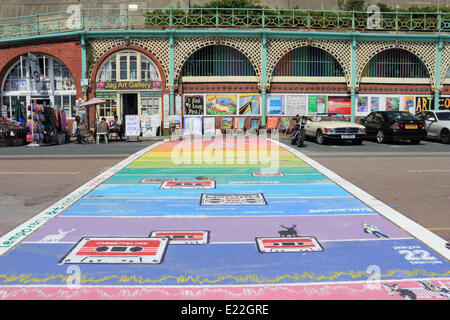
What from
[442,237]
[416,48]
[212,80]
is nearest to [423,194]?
[442,237]

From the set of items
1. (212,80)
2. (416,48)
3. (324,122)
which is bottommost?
(324,122)

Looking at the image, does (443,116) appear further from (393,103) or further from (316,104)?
(316,104)

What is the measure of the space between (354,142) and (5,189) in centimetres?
1498

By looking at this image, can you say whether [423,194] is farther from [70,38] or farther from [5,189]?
[70,38]

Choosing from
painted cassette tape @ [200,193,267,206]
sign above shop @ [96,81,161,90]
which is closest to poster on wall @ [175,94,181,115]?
sign above shop @ [96,81,161,90]

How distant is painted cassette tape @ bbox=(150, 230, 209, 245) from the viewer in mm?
5273

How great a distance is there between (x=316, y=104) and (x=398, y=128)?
8.90 metres

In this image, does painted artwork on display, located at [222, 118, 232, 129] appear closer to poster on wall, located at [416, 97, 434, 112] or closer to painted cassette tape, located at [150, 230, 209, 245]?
poster on wall, located at [416, 97, 434, 112]

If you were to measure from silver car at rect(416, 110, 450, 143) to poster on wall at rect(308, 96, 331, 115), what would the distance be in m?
6.87

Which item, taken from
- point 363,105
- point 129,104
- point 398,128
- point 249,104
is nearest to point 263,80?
point 249,104

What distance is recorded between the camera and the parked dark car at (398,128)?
19.1 metres

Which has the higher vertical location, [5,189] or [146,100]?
[146,100]

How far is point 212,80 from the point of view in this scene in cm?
2700

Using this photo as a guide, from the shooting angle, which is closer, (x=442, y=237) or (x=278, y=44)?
(x=442, y=237)
